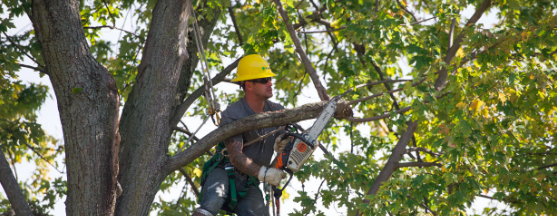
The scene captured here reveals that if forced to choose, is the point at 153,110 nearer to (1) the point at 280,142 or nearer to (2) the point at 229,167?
(2) the point at 229,167

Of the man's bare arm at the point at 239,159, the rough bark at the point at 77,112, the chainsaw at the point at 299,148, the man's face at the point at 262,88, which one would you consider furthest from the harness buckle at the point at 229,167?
the rough bark at the point at 77,112

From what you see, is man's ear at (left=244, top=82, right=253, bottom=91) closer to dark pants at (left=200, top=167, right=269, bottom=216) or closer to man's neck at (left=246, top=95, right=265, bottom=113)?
man's neck at (left=246, top=95, right=265, bottom=113)

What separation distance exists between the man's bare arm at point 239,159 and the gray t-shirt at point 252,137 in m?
0.08

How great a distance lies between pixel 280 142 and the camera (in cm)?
422

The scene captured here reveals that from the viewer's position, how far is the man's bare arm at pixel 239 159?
405 centimetres

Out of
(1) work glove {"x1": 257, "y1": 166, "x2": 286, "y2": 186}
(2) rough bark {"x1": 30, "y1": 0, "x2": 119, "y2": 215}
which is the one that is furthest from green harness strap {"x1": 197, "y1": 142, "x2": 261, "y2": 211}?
(2) rough bark {"x1": 30, "y1": 0, "x2": 119, "y2": 215}

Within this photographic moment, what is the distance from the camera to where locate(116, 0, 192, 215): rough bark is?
4.04 m

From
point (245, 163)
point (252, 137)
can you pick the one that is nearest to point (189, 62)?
point (252, 137)

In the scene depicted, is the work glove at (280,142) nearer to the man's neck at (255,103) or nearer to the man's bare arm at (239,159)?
the man's bare arm at (239,159)

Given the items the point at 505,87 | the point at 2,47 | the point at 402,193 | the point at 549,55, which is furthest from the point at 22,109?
the point at 549,55

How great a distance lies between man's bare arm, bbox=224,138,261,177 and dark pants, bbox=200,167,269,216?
18cm

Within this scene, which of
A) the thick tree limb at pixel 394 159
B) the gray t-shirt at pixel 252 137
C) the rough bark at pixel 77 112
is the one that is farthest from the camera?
the thick tree limb at pixel 394 159

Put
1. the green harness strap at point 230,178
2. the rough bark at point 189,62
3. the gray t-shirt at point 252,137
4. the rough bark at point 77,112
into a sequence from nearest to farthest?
1. the rough bark at point 77,112
2. the green harness strap at point 230,178
3. the gray t-shirt at point 252,137
4. the rough bark at point 189,62

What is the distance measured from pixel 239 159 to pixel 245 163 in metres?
0.06
